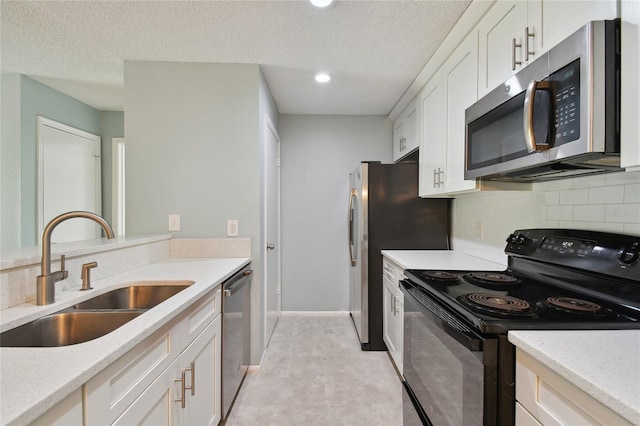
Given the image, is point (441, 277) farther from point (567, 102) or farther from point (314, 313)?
point (314, 313)

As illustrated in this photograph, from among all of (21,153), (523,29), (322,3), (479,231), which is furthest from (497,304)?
(21,153)

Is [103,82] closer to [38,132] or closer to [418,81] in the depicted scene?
[38,132]

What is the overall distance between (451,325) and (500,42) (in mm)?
1363

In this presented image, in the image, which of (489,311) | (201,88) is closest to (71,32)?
(201,88)

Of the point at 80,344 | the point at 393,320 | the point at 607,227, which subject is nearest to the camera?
the point at 80,344

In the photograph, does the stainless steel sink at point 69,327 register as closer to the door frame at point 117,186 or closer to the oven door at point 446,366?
the oven door at point 446,366

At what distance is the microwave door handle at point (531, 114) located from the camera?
3.37 ft

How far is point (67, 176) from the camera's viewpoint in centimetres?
300

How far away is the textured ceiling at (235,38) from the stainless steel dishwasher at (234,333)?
5.18ft

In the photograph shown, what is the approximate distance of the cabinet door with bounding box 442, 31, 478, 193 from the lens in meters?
1.71

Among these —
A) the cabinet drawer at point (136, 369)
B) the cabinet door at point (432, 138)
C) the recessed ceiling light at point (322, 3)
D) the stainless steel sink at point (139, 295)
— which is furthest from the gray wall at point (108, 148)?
the cabinet door at point (432, 138)

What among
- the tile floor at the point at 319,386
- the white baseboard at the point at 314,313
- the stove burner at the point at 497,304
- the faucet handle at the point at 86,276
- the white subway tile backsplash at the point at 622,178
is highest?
the white subway tile backsplash at the point at 622,178

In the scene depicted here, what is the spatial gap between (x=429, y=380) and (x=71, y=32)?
114 inches

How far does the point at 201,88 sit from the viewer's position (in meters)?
2.30
